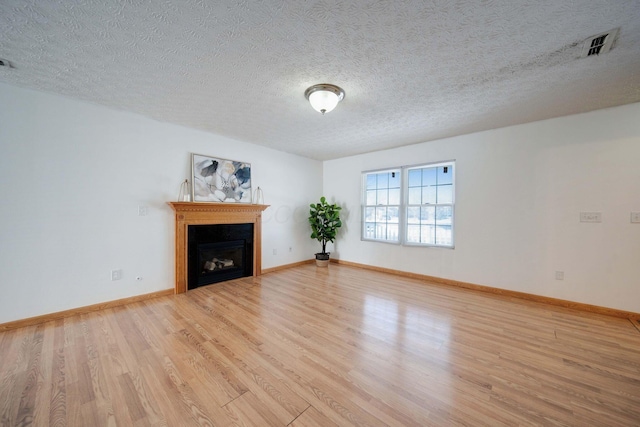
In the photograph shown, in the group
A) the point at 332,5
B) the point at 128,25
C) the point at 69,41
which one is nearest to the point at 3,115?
the point at 69,41

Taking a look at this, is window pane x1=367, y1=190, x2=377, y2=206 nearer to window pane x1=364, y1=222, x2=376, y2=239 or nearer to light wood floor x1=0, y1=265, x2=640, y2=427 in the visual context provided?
window pane x1=364, y1=222, x2=376, y2=239

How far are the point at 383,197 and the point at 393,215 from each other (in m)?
0.45

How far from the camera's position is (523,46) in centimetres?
176

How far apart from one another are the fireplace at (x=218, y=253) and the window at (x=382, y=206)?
2.51 meters

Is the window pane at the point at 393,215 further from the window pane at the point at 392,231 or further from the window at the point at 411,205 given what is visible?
the window pane at the point at 392,231

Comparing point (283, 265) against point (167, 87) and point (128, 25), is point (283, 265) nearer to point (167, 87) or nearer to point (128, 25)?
point (167, 87)

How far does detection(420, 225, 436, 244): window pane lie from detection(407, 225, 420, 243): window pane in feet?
0.24

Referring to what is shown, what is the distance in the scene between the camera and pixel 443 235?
4.08m

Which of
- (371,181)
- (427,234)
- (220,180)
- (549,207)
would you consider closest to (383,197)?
(371,181)

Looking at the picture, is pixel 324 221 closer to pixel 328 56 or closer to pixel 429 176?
pixel 429 176

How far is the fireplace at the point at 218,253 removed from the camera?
11.9ft

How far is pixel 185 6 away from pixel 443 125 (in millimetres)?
3287

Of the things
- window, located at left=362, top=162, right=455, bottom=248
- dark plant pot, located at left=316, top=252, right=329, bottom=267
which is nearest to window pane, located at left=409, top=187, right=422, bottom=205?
window, located at left=362, top=162, right=455, bottom=248

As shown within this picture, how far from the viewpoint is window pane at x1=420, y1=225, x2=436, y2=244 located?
13.8 ft
